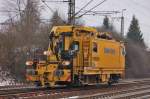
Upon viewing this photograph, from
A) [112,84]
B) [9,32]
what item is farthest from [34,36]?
[112,84]

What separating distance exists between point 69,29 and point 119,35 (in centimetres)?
3436

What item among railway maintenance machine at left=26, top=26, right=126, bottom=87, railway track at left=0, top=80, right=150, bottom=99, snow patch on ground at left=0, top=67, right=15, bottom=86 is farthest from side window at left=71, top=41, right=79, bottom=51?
snow patch on ground at left=0, top=67, right=15, bottom=86

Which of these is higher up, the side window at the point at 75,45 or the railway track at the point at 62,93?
the side window at the point at 75,45

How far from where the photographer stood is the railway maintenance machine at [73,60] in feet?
78.5

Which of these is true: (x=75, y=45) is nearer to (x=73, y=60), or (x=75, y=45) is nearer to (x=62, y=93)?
(x=73, y=60)

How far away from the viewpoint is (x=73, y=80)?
2414 cm

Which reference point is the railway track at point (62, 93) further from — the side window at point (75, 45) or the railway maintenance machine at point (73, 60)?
the side window at point (75, 45)

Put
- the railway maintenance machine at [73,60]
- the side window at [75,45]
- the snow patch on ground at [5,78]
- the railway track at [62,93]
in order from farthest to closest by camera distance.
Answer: the snow patch on ground at [5,78] < the side window at [75,45] < the railway maintenance machine at [73,60] < the railway track at [62,93]

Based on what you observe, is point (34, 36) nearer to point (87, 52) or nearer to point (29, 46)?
point (29, 46)

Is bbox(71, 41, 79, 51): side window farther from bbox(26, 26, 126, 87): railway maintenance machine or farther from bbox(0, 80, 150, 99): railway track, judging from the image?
bbox(0, 80, 150, 99): railway track

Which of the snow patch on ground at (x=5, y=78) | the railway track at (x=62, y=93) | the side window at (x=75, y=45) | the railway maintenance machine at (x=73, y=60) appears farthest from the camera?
the snow patch on ground at (x=5, y=78)

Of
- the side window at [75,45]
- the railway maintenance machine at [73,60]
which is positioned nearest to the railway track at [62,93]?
the railway maintenance machine at [73,60]

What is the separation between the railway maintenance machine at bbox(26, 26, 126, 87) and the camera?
2392 centimetres

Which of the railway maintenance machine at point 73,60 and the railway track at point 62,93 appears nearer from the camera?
the railway track at point 62,93
